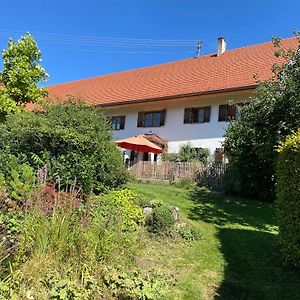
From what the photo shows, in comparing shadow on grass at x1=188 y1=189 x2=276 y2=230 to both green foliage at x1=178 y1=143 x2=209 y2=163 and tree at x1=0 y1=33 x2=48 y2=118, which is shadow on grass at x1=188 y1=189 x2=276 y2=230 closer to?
green foliage at x1=178 y1=143 x2=209 y2=163

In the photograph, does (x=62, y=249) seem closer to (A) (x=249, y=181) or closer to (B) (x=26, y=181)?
(B) (x=26, y=181)

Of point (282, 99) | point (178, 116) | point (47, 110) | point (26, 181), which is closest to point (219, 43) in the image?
point (178, 116)

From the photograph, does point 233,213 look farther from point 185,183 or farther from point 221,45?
point 221,45

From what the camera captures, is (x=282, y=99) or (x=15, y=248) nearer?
(x=15, y=248)

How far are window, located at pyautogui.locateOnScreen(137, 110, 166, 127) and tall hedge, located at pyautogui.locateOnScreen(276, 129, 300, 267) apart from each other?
1989cm

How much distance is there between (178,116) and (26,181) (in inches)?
791

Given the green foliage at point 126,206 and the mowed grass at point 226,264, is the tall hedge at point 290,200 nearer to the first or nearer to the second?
the mowed grass at point 226,264

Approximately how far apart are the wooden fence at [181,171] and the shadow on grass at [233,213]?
474 cm

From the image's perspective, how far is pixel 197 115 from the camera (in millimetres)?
25172

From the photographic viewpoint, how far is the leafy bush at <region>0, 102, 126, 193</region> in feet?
29.4

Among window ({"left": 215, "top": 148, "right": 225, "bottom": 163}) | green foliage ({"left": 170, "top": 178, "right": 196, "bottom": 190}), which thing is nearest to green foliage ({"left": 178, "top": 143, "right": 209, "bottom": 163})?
window ({"left": 215, "top": 148, "right": 225, "bottom": 163})

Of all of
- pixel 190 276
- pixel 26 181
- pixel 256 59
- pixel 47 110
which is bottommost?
pixel 190 276

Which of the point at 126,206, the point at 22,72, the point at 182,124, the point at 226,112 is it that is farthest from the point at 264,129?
the point at 22,72

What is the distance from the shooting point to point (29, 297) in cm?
388
